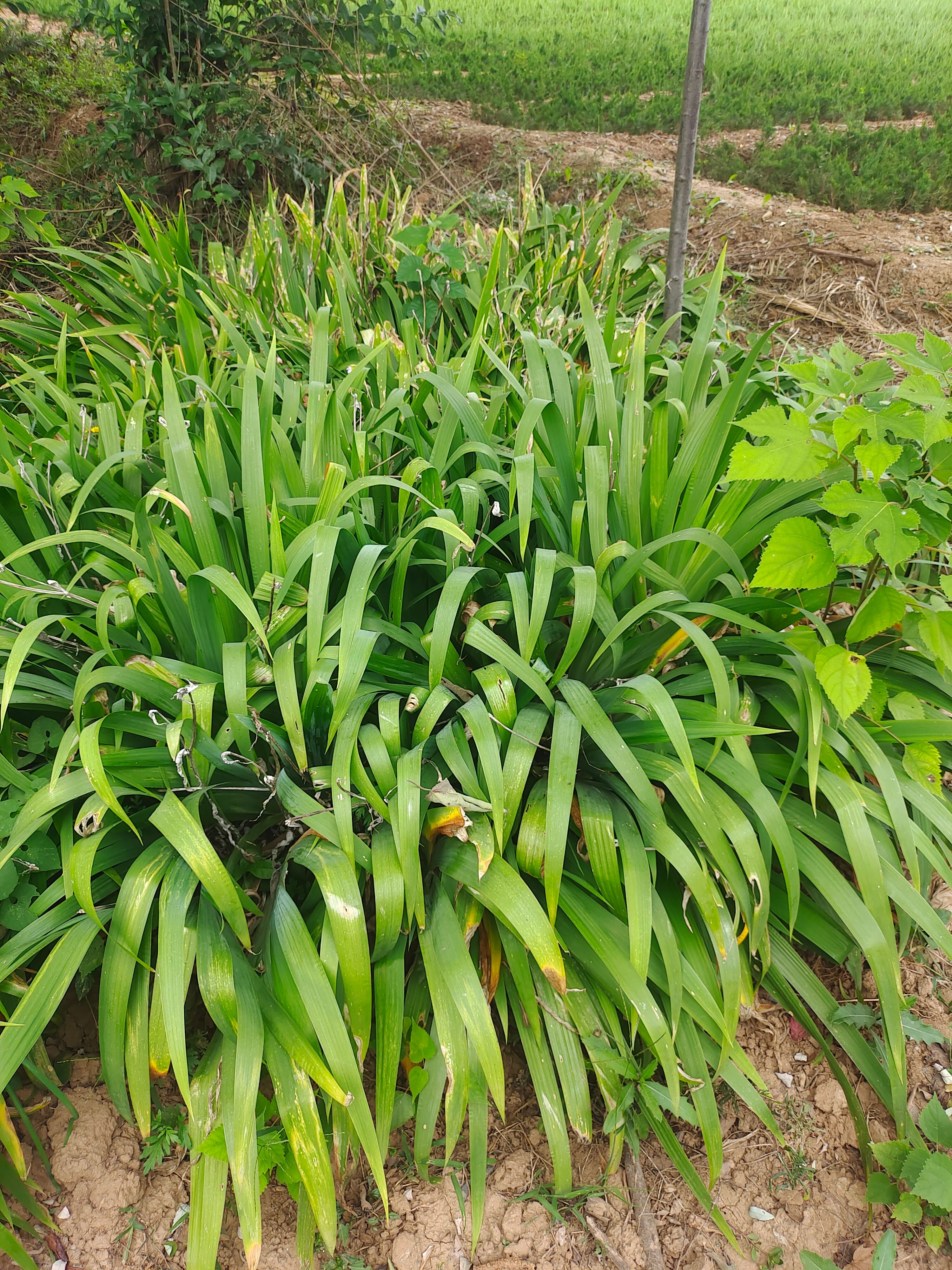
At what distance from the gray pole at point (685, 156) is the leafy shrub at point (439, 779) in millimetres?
886

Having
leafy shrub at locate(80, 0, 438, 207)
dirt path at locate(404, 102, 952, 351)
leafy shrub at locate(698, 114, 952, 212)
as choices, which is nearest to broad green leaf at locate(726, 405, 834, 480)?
dirt path at locate(404, 102, 952, 351)

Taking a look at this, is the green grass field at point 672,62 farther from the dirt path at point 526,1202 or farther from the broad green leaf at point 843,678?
the dirt path at point 526,1202

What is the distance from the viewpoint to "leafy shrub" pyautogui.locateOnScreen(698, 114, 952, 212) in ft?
13.6

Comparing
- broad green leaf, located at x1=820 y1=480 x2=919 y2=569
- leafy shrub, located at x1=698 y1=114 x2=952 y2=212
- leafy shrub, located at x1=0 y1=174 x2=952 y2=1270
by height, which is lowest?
leafy shrub, located at x1=0 y1=174 x2=952 y2=1270

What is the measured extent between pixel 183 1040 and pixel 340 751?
445mm

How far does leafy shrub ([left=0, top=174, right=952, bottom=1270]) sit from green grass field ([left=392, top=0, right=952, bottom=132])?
4.31 m

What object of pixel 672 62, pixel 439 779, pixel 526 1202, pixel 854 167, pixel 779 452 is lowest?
pixel 526 1202

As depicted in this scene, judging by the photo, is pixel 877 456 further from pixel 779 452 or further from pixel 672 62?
pixel 672 62

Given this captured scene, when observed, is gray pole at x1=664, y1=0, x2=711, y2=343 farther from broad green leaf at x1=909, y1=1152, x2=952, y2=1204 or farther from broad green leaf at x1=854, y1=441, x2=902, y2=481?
broad green leaf at x1=909, y1=1152, x2=952, y2=1204

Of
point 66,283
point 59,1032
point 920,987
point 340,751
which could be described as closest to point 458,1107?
point 340,751

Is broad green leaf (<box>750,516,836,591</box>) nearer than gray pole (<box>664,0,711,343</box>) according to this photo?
Yes

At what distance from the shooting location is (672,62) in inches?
201

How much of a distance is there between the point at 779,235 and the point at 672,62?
2208 millimetres

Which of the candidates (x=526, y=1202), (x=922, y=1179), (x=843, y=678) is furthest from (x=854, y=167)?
(x=526, y=1202)
